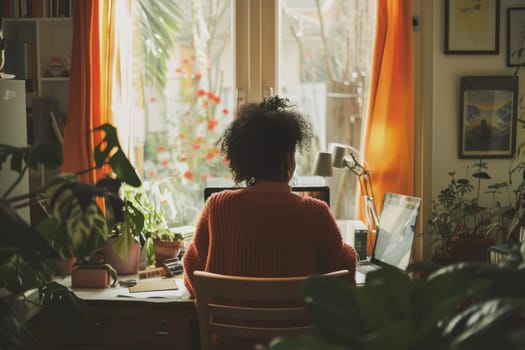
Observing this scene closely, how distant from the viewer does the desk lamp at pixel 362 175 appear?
2.91m

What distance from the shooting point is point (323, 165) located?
9.50 feet

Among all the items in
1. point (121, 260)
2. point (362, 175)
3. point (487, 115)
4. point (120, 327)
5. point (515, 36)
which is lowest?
point (120, 327)

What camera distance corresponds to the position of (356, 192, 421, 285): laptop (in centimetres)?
260

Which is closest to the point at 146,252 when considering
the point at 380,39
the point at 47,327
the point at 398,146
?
the point at 47,327

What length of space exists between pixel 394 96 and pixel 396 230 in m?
0.68

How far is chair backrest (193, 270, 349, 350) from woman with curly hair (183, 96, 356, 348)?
0.44 ft

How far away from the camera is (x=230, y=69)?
3.28m

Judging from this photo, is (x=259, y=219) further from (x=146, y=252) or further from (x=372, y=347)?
(x=372, y=347)

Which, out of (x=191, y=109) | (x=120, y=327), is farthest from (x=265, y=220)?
(x=191, y=109)

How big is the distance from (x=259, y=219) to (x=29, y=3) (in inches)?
75.2

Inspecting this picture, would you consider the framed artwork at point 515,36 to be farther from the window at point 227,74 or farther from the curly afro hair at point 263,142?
the curly afro hair at point 263,142

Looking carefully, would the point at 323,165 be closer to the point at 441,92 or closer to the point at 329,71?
the point at 329,71

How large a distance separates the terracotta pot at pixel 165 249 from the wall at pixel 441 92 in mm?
1196

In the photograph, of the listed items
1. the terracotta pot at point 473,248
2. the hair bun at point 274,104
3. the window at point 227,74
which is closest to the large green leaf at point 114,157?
the hair bun at point 274,104
